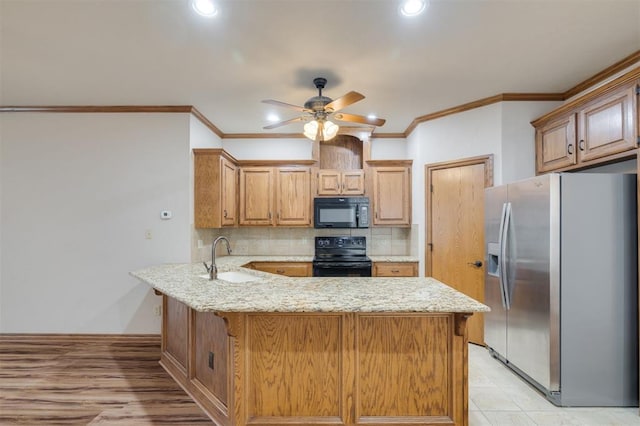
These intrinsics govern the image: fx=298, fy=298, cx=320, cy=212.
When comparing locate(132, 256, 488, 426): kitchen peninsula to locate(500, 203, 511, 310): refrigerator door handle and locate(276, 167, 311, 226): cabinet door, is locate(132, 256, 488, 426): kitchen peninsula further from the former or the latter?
locate(276, 167, 311, 226): cabinet door

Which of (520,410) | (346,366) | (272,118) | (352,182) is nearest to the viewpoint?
(346,366)

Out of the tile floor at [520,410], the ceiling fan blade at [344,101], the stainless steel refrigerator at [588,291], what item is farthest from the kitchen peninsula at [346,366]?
the ceiling fan blade at [344,101]

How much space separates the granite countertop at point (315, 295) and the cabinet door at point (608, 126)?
1601 mm

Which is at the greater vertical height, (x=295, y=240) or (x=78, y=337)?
(x=295, y=240)

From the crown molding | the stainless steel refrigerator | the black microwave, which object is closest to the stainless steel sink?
the black microwave

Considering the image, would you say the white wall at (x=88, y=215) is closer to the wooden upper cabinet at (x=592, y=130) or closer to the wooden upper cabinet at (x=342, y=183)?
the wooden upper cabinet at (x=342, y=183)

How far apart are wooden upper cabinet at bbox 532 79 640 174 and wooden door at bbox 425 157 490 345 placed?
578mm

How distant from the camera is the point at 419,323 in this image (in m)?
1.76

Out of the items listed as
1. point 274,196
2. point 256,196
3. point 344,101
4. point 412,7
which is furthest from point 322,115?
point 256,196

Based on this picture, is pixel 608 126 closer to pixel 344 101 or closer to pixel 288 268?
pixel 344 101

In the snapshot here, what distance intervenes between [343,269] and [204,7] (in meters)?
2.92

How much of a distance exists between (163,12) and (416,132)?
2.92 meters

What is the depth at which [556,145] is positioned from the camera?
2672 mm

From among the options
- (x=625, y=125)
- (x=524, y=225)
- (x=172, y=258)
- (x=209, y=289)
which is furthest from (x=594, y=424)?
(x=172, y=258)
